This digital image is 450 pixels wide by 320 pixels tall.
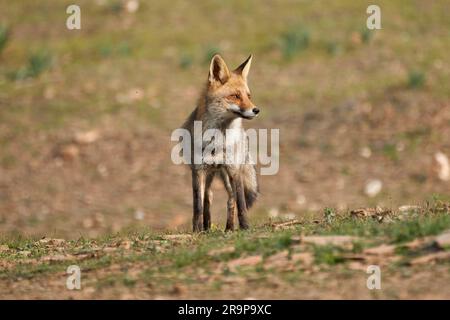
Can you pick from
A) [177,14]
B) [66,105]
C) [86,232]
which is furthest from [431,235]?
[177,14]

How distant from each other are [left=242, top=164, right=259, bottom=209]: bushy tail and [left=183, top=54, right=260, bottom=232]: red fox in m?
0.18

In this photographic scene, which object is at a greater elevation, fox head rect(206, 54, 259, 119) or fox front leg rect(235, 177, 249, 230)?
fox head rect(206, 54, 259, 119)

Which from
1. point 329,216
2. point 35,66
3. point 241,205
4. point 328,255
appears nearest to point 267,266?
point 328,255

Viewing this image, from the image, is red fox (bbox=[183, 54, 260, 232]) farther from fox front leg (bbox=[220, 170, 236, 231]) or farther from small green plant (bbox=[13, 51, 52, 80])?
small green plant (bbox=[13, 51, 52, 80])

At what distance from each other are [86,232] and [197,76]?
6846 mm

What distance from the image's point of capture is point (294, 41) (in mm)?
21922

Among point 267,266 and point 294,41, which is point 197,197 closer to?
point 267,266

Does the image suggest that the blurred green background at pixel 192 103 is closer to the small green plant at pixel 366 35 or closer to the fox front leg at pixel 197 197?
the small green plant at pixel 366 35

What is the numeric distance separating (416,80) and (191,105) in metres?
5.03

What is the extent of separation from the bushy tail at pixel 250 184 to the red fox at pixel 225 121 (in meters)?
0.18

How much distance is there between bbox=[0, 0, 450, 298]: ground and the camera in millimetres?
16562

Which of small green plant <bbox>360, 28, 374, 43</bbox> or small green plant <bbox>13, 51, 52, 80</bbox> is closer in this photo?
small green plant <bbox>13, 51, 52, 80</bbox>

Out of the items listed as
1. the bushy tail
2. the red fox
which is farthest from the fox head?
the bushy tail

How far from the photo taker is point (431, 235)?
734cm
